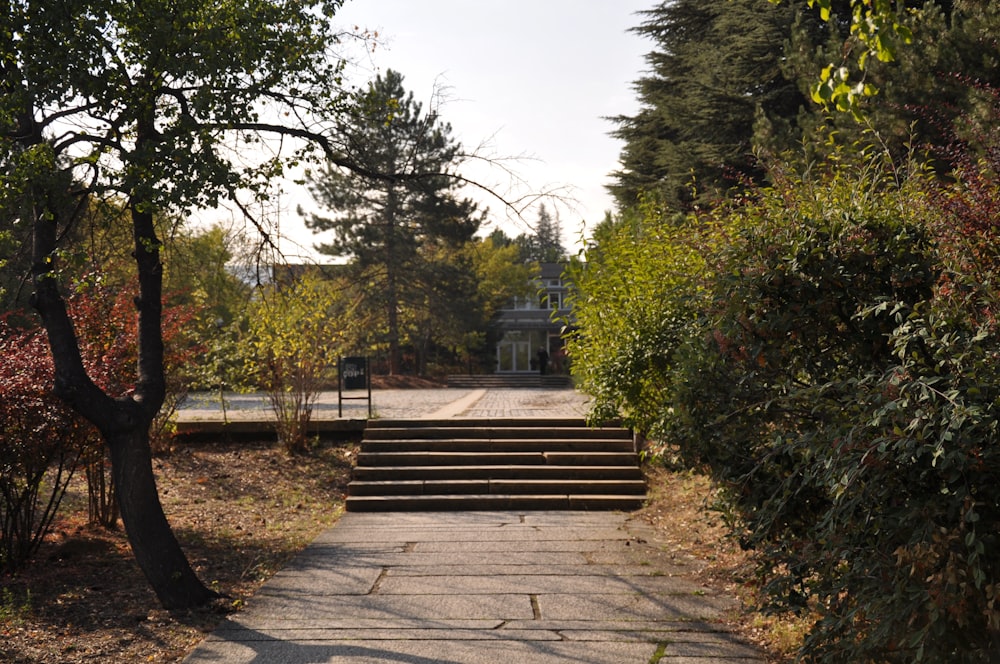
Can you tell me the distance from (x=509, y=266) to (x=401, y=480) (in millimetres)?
35566

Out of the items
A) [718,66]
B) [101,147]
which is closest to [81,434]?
[101,147]

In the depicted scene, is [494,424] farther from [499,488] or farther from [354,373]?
[354,373]

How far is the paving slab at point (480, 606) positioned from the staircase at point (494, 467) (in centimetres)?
170

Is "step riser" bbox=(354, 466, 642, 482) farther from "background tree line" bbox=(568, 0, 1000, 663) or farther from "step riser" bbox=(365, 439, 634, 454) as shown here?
"background tree line" bbox=(568, 0, 1000, 663)

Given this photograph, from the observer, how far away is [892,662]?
388cm

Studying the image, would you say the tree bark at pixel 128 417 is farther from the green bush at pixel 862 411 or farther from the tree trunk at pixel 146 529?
the green bush at pixel 862 411

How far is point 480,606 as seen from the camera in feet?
20.6

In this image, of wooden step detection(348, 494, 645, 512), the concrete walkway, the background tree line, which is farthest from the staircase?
the background tree line

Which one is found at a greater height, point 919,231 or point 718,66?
point 718,66

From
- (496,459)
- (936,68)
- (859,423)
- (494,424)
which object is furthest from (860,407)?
(936,68)

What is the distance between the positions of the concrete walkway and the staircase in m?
1.55

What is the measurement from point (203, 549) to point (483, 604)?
12.2 ft

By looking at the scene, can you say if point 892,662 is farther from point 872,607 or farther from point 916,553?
point 916,553

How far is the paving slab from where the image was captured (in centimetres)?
527
